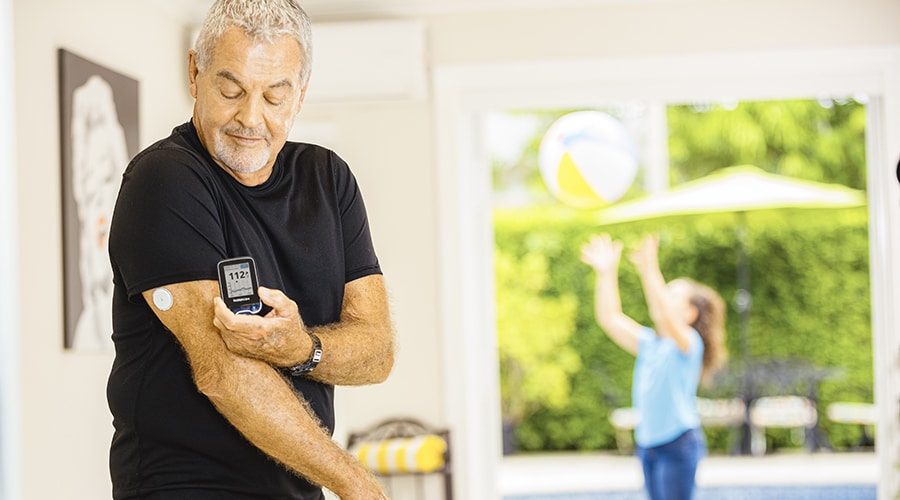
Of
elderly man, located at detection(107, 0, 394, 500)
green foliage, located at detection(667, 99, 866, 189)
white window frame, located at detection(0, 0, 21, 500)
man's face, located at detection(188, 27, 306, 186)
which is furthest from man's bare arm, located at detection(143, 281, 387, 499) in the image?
green foliage, located at detection(667, 99, 866, 189)

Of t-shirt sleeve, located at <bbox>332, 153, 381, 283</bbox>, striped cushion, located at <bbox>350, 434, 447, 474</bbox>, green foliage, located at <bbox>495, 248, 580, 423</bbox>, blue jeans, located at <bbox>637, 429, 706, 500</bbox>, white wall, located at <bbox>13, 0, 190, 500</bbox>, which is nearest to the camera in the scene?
t-shirt sleeve, located at <bbox>332, 153, 381, 283</bbox>

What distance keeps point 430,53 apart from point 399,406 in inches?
53.6

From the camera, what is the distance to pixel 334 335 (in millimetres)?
1475

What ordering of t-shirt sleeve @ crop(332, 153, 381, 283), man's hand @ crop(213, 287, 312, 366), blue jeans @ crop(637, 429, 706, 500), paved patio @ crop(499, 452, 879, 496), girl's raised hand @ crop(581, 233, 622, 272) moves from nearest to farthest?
man's hand @ crop(213, 287, 312, 366) → t-shirt sleeve @ crop(332, 153, 381, 283) → blue jeans @ crop(637, 429, 706, 500) → girl's raised hand @ crop(581, 233, 622, 272) → paved patio @ crop(499, 452, 879, 496)

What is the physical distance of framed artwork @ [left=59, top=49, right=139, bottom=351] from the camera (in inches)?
130

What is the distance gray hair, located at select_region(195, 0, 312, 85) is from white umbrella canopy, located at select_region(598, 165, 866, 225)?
6.07 m

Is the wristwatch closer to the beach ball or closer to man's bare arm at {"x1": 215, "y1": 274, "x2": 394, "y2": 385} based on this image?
man's bare arm at {"x1": 215, "y1": 274, "x2": 394, "y2": 385}

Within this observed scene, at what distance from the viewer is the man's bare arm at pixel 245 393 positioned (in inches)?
52.9

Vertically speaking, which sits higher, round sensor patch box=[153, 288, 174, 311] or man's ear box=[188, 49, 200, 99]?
man's ear box=[188, 49, 200, 99]

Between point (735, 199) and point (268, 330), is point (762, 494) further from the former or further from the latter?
point (268, 330)

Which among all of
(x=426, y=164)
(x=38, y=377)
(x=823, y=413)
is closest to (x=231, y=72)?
(x=38, y=377)

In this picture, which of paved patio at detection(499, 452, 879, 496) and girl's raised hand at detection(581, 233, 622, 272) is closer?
girl's raised hand at detection(581, 233, 622, 272)

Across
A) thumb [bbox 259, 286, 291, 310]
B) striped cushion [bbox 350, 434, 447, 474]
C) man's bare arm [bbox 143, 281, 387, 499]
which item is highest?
thumb [bbox 259, 286, 291, 310]

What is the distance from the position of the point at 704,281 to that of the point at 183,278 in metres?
7.90
